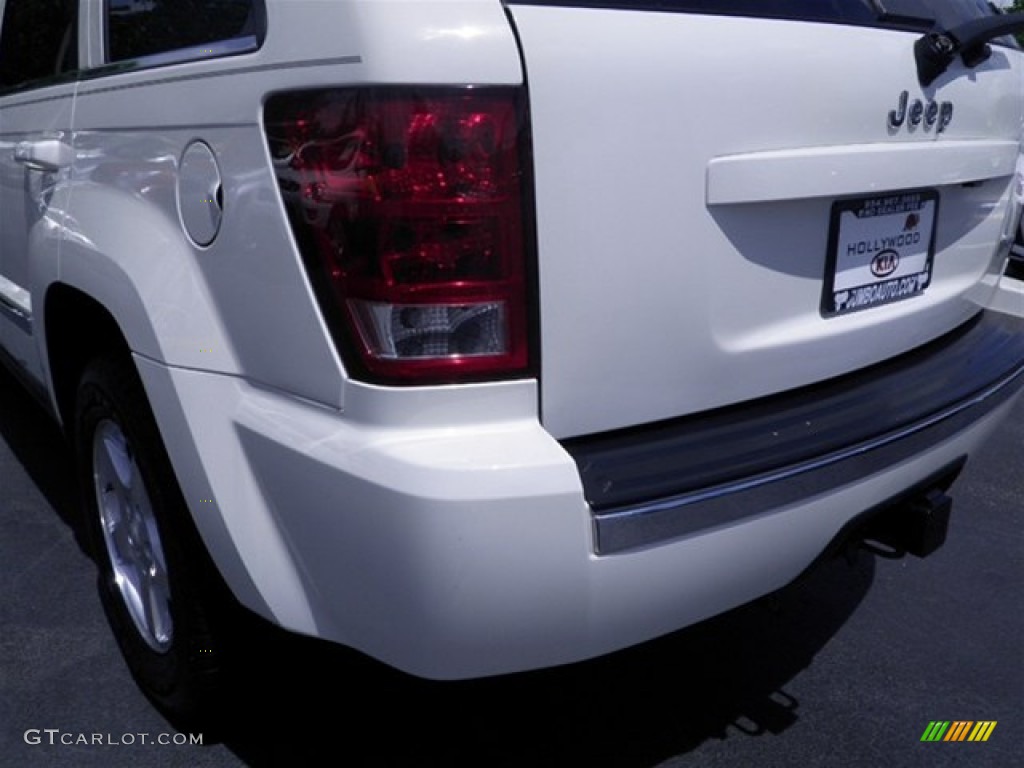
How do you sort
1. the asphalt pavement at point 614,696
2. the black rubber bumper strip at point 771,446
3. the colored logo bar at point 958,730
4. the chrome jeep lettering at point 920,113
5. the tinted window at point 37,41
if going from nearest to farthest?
the black rubber bumper strip at point 771,446
the chrome jeep lettering at point 920,113
the asphalt pavement at point 614,696
the colored logo bar at point 958,730
the tinted window at point 37,41

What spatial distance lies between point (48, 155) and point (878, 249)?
6.11 feet

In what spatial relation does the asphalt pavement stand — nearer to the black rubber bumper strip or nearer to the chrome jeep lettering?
the black rubber bumper strip

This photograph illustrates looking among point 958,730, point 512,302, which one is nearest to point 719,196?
point 512,302

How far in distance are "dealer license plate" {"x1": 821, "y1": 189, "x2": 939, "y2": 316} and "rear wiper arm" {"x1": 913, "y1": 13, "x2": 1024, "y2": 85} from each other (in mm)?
246

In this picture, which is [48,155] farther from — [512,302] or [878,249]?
[878,249]

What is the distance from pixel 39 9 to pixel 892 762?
3.01 meters

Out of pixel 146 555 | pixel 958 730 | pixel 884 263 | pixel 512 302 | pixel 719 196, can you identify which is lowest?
pixel 958 730

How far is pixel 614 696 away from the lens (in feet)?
8.32

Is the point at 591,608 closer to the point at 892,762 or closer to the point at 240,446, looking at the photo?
the point at 240,446

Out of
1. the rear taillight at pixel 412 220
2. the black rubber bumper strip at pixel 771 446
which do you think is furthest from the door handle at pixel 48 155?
the black rubber bumper strip at pixel 771 446

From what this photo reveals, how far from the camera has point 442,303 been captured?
1534 millimetres

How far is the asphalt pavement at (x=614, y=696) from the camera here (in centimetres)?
233

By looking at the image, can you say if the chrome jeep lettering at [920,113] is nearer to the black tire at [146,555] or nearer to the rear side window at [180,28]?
the rear side window at [180,28]

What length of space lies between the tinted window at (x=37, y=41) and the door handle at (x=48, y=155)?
200 mm
